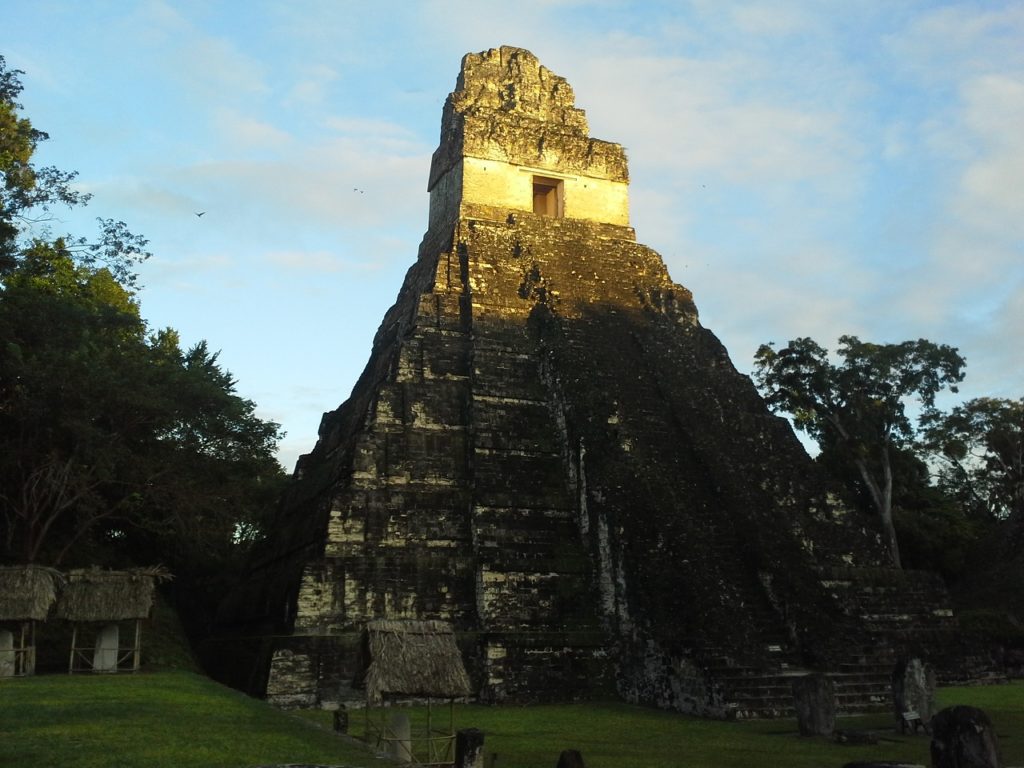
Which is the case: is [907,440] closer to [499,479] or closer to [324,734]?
[499,479]

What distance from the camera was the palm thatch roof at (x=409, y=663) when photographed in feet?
28.1

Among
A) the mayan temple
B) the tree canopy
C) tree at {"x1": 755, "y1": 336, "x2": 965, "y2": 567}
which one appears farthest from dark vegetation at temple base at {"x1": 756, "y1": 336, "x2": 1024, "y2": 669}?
the tree canopy

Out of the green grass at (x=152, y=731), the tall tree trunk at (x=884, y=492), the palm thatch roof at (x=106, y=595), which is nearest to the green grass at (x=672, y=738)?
the green grass at (x=152, y=731)

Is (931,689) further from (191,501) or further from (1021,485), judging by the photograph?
(1021,485)

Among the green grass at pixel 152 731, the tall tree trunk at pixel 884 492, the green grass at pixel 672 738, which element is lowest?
the green grass at pixel 672 738

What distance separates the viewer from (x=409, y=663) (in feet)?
28.7

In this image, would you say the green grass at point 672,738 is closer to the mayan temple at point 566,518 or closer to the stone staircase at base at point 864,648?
the stone staircase at base at point 864,648

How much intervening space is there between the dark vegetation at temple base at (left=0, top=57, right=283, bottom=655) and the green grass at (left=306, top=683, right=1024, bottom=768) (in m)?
7.40

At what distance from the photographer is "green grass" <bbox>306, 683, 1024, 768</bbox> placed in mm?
7750

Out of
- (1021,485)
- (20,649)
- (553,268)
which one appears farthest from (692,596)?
(1021,485)

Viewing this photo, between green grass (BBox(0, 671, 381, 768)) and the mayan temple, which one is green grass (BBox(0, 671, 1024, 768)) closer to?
green grass (BBox(0, 671, 381, 768))

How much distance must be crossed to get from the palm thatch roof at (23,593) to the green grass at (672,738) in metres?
5.07

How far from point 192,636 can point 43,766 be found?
47.8 ft

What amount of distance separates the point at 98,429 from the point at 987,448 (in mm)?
25021
